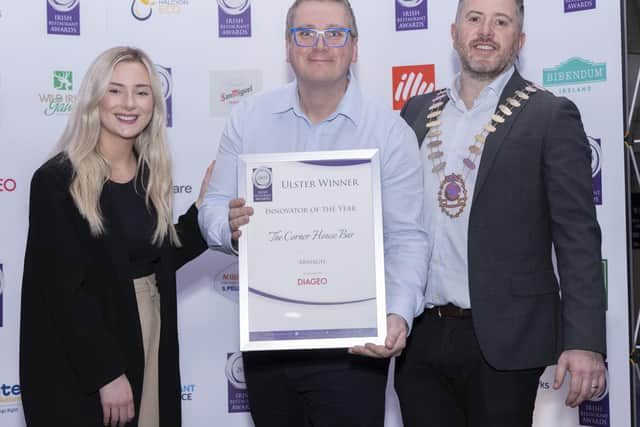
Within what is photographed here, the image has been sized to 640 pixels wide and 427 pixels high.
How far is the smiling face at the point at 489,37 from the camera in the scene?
8.29ft

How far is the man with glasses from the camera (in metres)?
2.29

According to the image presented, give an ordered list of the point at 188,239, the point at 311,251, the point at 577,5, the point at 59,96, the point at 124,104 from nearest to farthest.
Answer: the point at 311,251 < the point at 124,104 < the point at 188,239 < the point at 577,5 < the point at 59,96

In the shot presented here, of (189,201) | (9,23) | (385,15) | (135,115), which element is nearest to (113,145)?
(135,115)

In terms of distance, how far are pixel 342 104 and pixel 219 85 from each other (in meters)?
2.23

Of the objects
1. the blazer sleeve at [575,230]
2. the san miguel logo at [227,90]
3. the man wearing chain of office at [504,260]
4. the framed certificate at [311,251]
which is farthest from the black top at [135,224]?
the san miguel logo at [227,90]

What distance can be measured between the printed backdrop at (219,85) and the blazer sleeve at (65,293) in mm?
1905

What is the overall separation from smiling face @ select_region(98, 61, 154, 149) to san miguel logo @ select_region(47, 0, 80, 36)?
5.86 feet

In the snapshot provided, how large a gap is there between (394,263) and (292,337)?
0.39 meters

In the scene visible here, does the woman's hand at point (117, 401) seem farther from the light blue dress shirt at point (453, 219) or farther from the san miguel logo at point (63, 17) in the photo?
the san miguel logo at point (63, 17)

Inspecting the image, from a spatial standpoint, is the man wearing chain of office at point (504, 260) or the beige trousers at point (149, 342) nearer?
the man wearing chain of office at point (504, 260)

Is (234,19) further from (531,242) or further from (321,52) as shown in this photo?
(531,242)

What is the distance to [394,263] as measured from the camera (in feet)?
7.56

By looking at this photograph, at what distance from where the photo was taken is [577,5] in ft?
13.5

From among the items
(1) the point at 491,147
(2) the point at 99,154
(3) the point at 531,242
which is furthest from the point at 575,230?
(2) the point at 99,154
